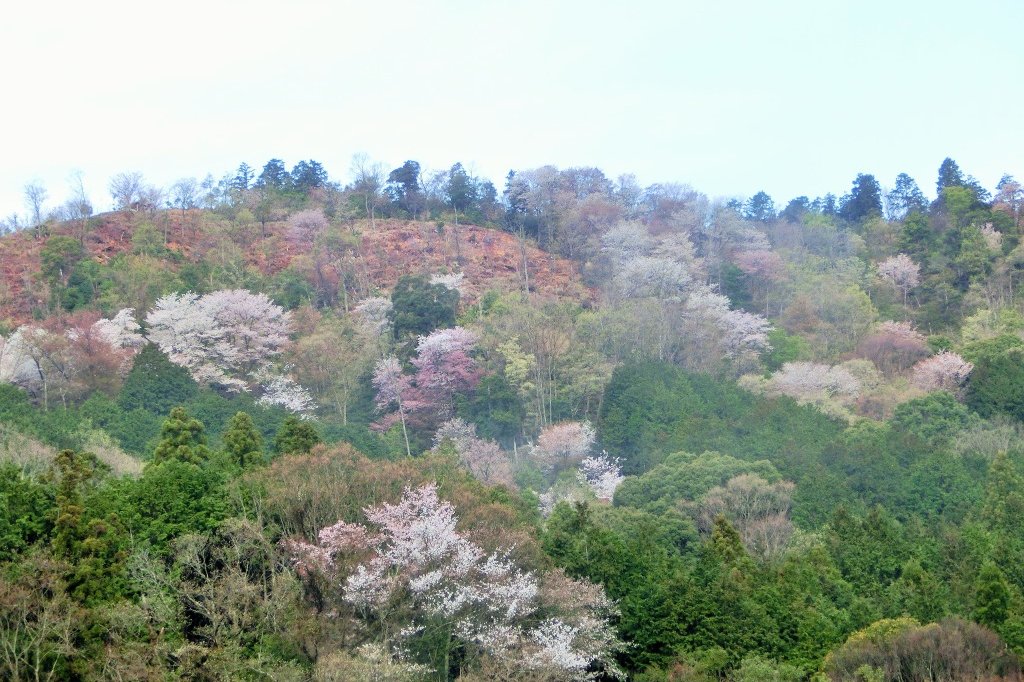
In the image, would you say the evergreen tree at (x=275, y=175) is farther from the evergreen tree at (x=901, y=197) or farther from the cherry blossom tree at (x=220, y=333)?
the evergreen tree at (x=901, y=197)

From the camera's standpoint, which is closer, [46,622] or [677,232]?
[46,622]

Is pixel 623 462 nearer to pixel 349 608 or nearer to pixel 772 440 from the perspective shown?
pixel 772 440

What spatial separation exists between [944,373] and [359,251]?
27797 millimetres

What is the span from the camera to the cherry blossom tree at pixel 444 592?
84.7ft

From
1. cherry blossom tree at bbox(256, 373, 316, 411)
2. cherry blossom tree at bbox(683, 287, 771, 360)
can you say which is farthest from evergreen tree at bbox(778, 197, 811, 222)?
cherry blossom tree at bbox(256, 373, 316, 411)

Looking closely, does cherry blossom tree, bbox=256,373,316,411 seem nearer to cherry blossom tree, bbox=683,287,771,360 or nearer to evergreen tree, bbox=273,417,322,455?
evergreen tree, bbox=273,417,322,455

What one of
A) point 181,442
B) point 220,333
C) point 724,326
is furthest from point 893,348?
point 181,442

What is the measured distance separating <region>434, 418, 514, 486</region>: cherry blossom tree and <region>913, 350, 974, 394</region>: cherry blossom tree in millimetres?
16831

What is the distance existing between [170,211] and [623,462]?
3019cm

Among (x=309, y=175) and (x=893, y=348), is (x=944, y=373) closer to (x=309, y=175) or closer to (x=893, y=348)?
(x=893, y=348)

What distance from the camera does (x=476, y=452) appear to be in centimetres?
4866

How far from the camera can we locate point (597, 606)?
1139 inches

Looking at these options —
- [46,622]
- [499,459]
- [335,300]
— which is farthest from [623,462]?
[46,622]

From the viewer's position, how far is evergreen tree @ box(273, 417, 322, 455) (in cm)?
3475
